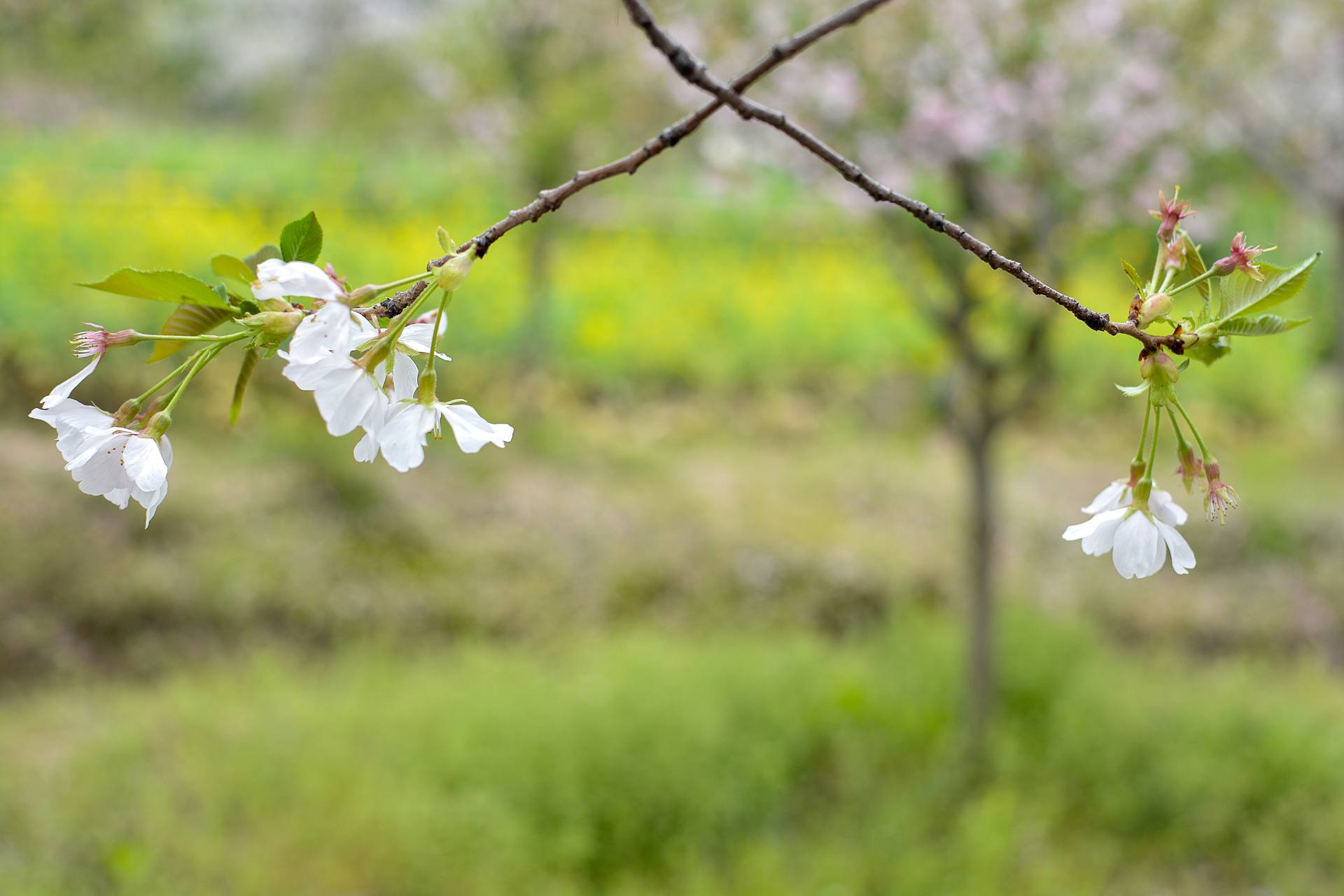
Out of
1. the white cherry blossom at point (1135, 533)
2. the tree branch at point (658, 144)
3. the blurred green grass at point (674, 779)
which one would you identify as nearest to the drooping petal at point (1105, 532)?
the white cherry blossom at point (1135, 533)

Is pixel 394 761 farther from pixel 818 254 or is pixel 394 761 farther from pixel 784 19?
pixel 818 254

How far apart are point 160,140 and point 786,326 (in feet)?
18.3

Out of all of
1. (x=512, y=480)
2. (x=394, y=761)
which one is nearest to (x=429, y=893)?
(x=394, y=761)

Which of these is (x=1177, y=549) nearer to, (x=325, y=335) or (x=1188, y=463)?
(x=1188, y=463)

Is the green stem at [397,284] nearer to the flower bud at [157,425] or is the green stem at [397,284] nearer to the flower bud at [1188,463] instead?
the flower bud at [157,425]

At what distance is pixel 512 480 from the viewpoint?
4410 mm

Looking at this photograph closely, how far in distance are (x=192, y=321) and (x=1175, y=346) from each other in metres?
0.43

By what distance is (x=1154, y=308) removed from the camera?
0.46 m

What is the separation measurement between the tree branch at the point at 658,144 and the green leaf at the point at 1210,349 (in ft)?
0.71

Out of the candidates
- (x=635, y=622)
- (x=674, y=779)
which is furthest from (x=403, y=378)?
(x=635, y=622)

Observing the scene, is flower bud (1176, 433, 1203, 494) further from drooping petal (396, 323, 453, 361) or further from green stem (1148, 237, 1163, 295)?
drooping petal (396, 323, 453, 361)

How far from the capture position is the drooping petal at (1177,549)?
490 mm

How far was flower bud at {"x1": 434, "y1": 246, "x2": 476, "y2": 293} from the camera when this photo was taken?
1.37 feet

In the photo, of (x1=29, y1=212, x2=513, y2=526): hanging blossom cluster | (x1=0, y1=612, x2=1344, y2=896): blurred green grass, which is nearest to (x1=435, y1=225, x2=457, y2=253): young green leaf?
(x1=29, y1=212, x2=513, y2=526): hanging blossom cluster
